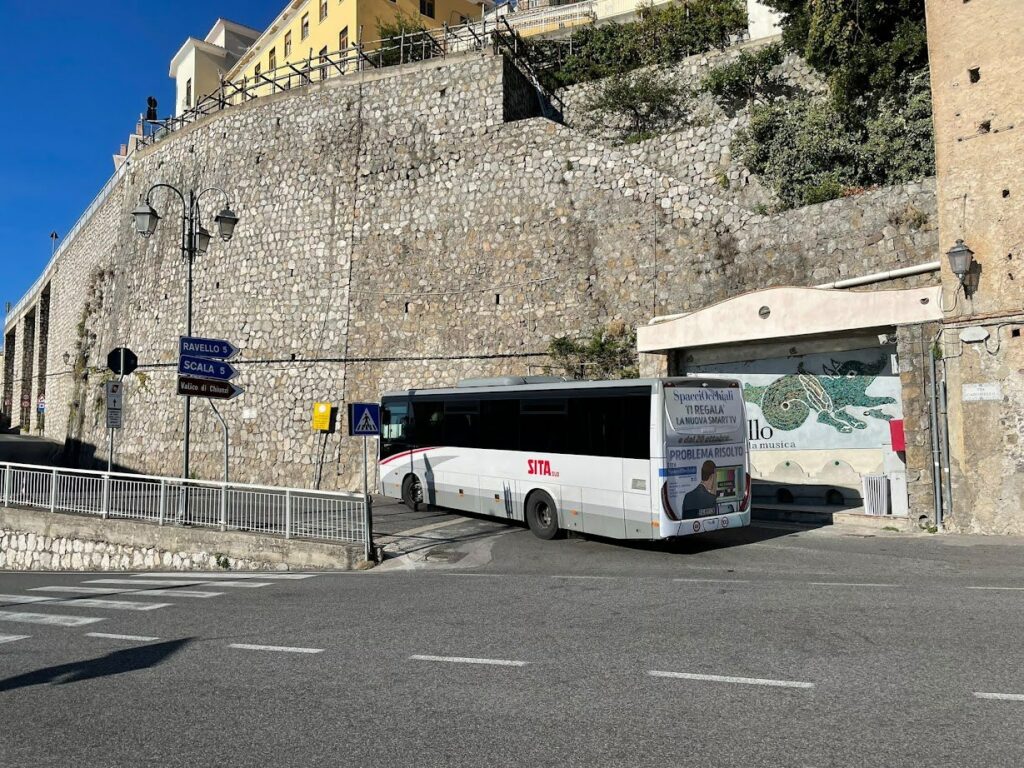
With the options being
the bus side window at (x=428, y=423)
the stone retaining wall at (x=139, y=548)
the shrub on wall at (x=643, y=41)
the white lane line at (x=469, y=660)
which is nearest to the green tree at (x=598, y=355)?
the bus side window at (x=428, y=423)

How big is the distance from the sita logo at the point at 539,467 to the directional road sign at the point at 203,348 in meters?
6.69

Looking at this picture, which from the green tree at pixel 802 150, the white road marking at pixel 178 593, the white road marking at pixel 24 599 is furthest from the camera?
the green tree at pixel 802 150

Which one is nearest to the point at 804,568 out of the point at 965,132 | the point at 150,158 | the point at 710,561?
the point at 710,561

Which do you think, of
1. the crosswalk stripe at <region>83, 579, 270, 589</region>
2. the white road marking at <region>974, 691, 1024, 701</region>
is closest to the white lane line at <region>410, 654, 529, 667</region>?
the white road marking at <region>974, 691, 1024, 701</region>

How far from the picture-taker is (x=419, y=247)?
86.6 ft

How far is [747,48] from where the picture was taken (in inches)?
990

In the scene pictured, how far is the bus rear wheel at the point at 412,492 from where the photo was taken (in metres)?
18.0

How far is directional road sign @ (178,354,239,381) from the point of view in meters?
14.6

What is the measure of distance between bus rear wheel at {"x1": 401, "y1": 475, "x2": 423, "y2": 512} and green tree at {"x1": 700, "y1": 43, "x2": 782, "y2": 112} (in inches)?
617

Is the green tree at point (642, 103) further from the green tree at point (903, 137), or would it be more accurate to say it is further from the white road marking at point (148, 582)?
the white road marking at point (148, 582)

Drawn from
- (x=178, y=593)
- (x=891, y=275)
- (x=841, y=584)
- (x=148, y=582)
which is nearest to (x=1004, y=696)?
(x=841, y=584)

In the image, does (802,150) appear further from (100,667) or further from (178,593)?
(100,667)

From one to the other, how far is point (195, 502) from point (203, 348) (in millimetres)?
3052

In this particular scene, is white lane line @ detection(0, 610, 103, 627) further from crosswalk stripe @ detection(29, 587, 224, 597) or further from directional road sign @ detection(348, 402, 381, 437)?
directional road sign @ detection(348, 402, 381, 437)
